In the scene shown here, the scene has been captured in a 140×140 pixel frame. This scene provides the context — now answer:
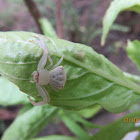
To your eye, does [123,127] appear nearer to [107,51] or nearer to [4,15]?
[107,51]

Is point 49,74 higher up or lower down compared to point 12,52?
lower down

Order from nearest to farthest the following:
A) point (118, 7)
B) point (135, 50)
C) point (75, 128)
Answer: point (118, 7)
point (135, 50)
point (75, 128)

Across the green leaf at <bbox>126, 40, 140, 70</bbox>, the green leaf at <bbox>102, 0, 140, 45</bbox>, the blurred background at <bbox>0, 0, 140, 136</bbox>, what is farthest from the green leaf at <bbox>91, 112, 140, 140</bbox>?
the blurred background at <bbox>0, 0, 140, 136</bbox>

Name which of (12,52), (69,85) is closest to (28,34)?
(12,52)

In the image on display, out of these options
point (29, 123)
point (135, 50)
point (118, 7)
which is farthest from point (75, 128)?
point (118, 7)

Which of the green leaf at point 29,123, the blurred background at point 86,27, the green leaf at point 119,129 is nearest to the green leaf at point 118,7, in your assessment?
the green leaf at point 119,129

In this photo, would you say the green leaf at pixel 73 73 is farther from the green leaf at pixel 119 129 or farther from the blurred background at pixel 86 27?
the blurred background at pixel 86 27

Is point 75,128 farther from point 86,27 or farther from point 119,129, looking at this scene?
point 86,27
